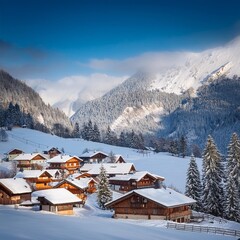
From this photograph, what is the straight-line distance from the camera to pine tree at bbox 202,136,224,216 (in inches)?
2509

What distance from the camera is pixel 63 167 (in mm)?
106312

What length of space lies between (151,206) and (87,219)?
1774 cm

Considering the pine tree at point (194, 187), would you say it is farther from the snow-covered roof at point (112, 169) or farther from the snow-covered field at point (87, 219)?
the snow-covered roof at point (112, 169)

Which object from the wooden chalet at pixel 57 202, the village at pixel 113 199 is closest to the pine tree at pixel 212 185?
the village at pixel 113 199

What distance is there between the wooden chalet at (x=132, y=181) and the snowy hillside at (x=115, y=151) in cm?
777

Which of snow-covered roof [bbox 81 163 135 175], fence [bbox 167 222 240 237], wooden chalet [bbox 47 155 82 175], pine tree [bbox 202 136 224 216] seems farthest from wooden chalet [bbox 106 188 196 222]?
wooden chalet [bbox 47 155 82 175]

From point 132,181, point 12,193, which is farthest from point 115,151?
point 12,193

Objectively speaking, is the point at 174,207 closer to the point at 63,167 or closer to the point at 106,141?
the point at 63,167

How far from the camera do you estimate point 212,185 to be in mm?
64188

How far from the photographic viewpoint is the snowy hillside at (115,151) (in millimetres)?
108250

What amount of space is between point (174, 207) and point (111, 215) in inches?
399

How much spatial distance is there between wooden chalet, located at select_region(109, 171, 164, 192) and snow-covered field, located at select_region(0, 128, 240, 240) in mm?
8068

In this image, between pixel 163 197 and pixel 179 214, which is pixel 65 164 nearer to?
pixel 163 197

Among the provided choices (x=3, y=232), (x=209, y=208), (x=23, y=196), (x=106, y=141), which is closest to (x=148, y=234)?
(x=3, y=232)
